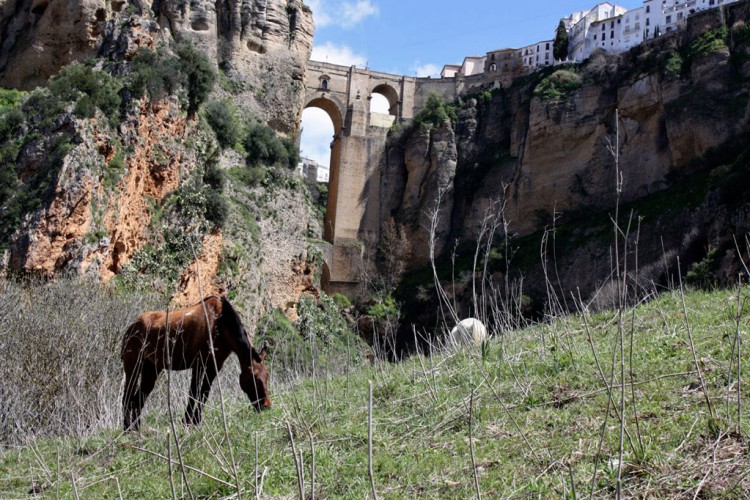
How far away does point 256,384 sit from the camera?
20.0 feet

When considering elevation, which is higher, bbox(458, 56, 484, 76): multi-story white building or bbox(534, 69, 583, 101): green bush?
bbox(458, 56, 484, 76): multi-story white building

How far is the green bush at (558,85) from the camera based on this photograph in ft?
115

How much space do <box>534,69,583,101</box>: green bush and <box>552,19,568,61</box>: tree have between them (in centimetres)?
966

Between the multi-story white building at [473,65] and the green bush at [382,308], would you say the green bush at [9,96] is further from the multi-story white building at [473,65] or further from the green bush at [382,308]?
the multi-story white building at [473,65]

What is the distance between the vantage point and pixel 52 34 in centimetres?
2367

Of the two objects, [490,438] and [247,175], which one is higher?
[247,175]

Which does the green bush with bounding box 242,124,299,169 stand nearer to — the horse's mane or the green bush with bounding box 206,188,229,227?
the green bush with bounding box 206,188,229,227

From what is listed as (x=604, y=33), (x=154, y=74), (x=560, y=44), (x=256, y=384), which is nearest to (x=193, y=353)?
(x=256, y=384)

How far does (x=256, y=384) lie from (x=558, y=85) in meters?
32.6

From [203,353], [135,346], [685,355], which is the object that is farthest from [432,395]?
[135,346]

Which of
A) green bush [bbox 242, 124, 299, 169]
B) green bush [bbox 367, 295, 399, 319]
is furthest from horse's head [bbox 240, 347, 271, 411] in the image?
green bush [bbox 367, 295, 399, 319]

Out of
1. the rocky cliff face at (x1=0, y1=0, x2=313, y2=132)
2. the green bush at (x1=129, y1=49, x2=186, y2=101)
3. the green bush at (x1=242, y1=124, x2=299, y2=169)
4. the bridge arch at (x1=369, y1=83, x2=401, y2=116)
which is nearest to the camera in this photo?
the green bush at (x1=129, y1=49, x2=186, y2=101)

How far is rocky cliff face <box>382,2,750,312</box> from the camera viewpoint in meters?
28.0

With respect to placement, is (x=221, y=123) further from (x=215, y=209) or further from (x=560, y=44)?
(x=560, y=44)
